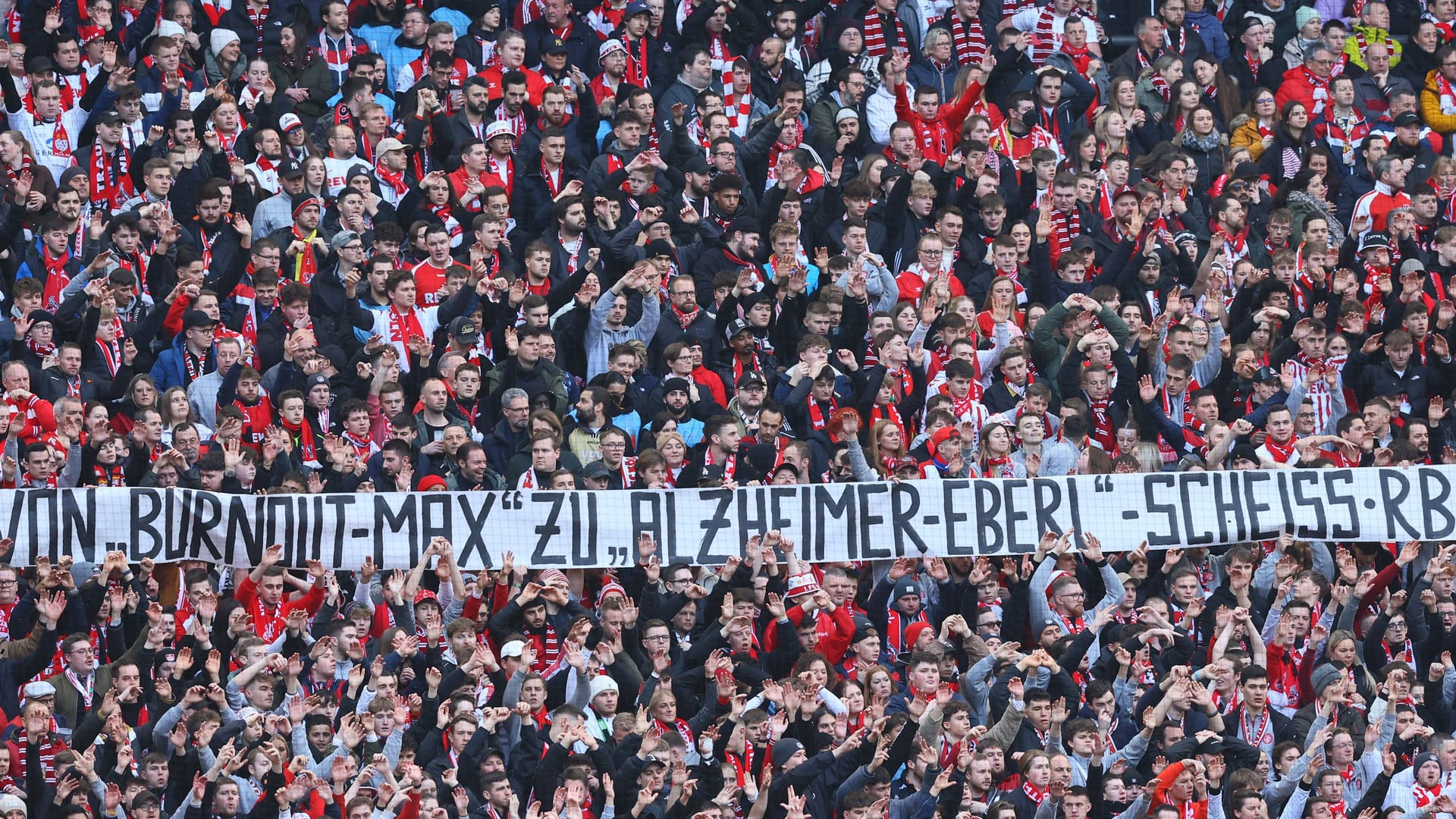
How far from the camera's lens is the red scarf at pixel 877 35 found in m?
24.4

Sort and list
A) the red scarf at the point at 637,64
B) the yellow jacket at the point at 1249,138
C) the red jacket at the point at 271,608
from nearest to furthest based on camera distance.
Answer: the red jacket at the point at 271,608, the red scarf at the point at 637,64, the yellow jacket at the point at 1249,138

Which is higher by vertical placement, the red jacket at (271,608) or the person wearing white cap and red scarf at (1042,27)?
the person wearing white cap and red scarf at (1042,27)

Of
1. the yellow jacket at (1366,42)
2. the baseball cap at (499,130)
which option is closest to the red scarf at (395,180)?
the baseball cap at (499,130)

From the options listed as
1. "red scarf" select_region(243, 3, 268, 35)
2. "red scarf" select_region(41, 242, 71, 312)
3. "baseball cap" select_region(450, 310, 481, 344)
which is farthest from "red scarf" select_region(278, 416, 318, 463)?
"red scarf" select_region(243, 3, 268, 35)

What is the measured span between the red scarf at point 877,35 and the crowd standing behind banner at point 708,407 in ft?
0.52

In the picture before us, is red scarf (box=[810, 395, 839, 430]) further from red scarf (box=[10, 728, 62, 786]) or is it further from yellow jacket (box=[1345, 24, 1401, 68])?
yellow jacket (box=[1345, 24, 1401, 68])

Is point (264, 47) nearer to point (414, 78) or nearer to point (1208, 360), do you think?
point (414, 78)

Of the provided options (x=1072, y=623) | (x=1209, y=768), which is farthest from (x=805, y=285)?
(x=1209, y=768)

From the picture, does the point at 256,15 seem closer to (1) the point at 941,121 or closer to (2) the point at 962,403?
(1) the point at 941,121

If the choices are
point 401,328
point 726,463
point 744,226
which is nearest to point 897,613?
point 726,463

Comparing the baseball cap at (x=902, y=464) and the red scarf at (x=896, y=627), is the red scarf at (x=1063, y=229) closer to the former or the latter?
Result: the baseball cap at (x=902, y=464)

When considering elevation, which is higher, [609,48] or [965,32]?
[965,32]

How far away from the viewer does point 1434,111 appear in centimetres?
2497

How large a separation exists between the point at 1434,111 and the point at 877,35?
4067 mm
